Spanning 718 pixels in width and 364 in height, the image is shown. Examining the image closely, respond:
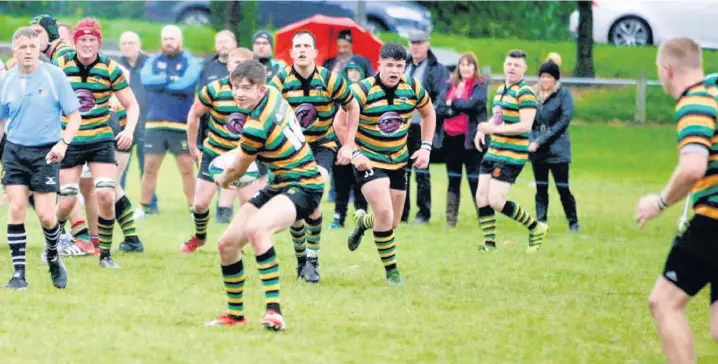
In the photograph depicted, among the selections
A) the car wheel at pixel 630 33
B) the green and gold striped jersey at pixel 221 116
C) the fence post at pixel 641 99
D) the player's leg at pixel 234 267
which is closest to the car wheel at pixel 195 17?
the car wheel at pixel 630 33

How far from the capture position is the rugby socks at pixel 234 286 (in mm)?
8852

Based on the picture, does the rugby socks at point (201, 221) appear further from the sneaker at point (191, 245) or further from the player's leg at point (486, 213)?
the player's leg at point (486, 213)

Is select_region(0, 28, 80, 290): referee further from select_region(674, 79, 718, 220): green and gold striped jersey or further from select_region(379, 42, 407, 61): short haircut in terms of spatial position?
select_region(674, 79, 718, 220): green and gold striped jersey

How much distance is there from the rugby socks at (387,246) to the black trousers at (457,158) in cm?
545

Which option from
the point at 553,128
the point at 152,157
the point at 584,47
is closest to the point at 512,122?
the point at 553,128

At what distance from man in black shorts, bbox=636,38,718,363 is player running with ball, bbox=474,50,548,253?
6.35 metres

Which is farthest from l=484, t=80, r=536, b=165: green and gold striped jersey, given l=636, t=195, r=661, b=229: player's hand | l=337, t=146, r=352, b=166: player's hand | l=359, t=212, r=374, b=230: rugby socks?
l=636, t=195, r=661, b=229: player's hand

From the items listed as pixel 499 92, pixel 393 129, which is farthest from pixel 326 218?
pixel 393 129

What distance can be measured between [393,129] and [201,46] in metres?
18.0

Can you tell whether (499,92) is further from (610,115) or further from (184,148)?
(610,115)

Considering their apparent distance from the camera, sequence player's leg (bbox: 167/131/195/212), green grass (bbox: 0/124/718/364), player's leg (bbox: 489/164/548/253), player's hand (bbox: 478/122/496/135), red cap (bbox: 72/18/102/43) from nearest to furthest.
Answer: green grass (bbox: 0/124/718/364), red cap (bbox: 72/18/102/43), player's hand (bbox: 478/122/496/135), player's leg (bbox: 489/164/548/253), player's leg (bbox: 167/131/195/212)

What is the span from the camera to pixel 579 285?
1159 centimetres

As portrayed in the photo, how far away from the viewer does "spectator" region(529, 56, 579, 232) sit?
1588 cm

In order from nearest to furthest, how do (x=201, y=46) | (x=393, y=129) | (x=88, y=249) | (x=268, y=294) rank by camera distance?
(x=268, y=294)
(x=393, y=129)
(x=88, y=249)
(x=201, y=46)
